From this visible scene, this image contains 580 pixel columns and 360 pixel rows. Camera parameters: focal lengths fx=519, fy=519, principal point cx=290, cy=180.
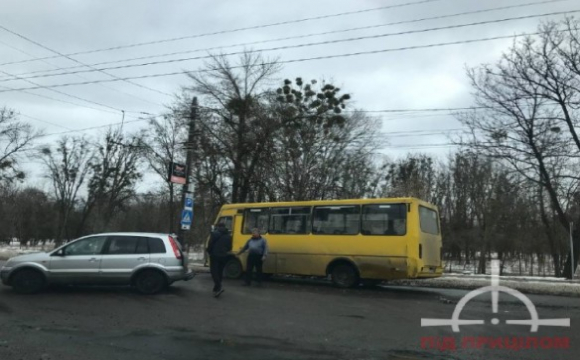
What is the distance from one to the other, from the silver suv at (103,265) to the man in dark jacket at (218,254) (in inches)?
34.6

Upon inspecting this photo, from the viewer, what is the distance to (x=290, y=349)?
7523 mm

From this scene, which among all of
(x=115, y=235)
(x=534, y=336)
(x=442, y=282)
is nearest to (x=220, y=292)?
(x=115, y=235)

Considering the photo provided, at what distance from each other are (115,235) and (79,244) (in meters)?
0.90

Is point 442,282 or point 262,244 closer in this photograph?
point 262,244

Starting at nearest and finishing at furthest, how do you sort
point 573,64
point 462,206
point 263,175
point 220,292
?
point 220,292, point 573,64, point 263,175, point 462,206

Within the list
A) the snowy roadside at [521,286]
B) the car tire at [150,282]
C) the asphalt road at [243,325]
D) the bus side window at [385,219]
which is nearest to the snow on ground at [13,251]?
the car tire at [150,282]

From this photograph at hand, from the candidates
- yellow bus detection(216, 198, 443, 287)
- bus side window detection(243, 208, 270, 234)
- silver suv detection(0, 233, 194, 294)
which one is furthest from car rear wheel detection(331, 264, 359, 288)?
silver suv detection(0, 233, 194, 294)

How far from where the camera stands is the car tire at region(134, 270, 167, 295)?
42.9ft

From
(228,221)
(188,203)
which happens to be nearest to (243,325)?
(228,221)

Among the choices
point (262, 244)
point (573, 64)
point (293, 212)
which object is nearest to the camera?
point (262, 244)

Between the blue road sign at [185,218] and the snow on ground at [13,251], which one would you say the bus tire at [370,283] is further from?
the snow on ground at [13,251]

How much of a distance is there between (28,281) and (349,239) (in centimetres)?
905

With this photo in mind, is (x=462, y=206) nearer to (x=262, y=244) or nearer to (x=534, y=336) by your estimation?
(x=262, y=244)

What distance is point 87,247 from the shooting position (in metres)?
13.2
